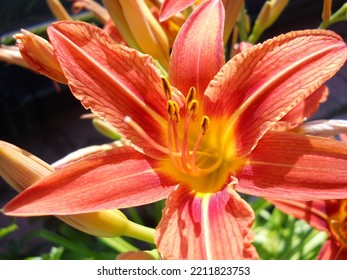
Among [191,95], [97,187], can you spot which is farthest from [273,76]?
[97,187]

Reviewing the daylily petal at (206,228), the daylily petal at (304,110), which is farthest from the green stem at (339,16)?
the daylily petal at (206,228)

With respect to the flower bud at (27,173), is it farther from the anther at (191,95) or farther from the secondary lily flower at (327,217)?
the secondary lily flower at (327,217)

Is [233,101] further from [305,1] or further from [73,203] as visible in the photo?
[305,1]

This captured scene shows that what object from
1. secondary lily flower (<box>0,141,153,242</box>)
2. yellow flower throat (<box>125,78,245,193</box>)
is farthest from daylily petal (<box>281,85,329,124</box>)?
secondary lily flower (<box>0,141,153,242</box>)

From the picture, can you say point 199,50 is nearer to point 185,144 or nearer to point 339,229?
point 185,144
